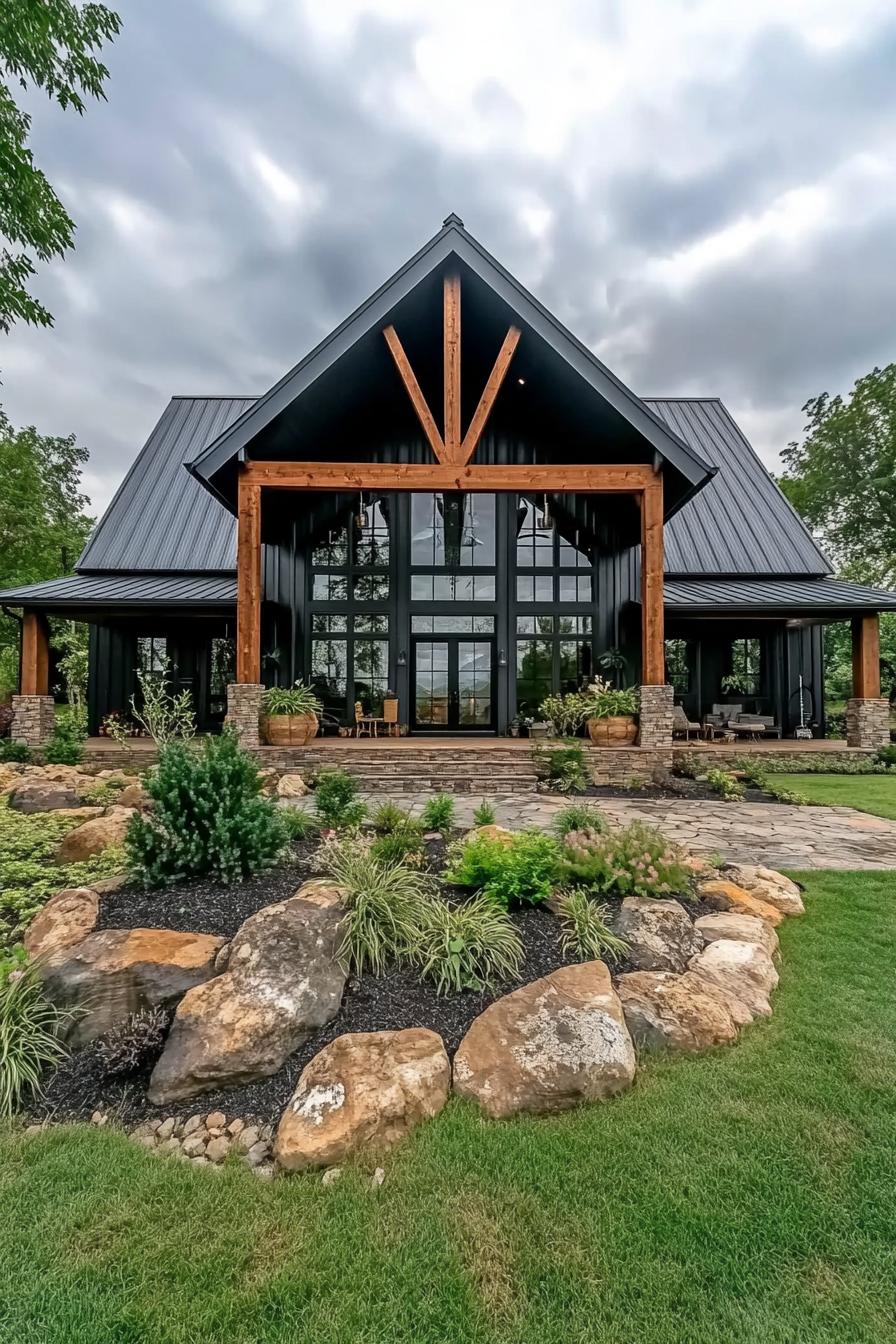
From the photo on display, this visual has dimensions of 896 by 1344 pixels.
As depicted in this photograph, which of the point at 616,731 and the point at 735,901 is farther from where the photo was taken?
the point at 616,731

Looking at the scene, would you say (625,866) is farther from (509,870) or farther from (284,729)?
(284,729)

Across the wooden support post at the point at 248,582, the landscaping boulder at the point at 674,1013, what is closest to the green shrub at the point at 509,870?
the landscaping boulder at the point at 674,1013

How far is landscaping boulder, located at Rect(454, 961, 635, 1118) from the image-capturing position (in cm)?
237

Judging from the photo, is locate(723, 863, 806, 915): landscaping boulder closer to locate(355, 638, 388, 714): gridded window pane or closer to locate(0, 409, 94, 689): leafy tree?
locate(355, 638, 388, 714): gridded window pane

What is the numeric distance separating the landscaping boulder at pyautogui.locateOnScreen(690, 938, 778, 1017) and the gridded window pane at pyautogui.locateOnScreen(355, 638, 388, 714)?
9.58m

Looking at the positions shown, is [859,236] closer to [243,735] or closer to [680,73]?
[680,73]

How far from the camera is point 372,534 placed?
1272 cm

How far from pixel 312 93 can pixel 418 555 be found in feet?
25.8

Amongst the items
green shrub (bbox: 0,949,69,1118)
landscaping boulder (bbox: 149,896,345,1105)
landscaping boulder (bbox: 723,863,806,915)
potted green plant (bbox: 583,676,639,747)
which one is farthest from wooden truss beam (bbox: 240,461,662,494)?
green shrub (bbox: 0,949,69,1118)

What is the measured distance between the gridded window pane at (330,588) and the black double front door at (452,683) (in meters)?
1.89

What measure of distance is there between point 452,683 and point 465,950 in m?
9.49

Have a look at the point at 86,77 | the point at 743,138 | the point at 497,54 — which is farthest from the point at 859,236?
the point at 86,77

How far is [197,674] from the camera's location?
45.4 ft

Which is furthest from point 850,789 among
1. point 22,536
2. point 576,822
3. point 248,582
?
point 22,536
